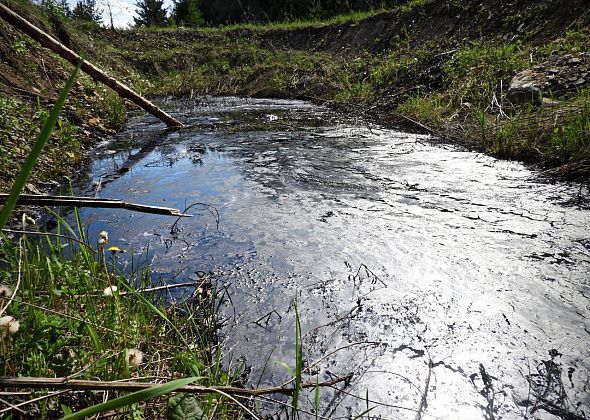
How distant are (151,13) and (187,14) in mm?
2191

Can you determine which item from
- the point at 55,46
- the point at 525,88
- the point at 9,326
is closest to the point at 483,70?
the point at 525,88

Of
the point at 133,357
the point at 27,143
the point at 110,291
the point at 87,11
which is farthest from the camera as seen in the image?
the point at 87,11

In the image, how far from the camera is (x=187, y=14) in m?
21.6

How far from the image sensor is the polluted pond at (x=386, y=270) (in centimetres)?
129

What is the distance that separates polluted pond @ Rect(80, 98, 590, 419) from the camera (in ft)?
4.24

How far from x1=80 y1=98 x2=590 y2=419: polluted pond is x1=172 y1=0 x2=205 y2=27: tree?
19902mm

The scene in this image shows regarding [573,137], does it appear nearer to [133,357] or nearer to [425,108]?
[425,108]

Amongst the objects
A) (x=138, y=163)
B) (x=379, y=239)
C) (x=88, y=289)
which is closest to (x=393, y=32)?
(x=138, y=163)

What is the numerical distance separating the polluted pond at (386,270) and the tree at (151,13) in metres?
21.7

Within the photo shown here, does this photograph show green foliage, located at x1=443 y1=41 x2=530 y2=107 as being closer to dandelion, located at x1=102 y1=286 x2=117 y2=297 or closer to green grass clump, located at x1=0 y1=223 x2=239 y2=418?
green grass clump, located at x1=0 y1=223 x2=239 y2=418

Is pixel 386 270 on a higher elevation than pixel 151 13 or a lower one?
lower

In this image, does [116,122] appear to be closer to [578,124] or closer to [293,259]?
[293,259]

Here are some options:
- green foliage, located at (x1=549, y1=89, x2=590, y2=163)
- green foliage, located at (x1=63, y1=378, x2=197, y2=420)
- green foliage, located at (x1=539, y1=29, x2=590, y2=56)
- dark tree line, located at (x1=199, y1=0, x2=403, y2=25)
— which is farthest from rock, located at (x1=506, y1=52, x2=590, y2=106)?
dark tree line, located at (x1=199, y1=0, x2=403, y2=25)

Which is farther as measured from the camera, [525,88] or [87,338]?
[525,88]
